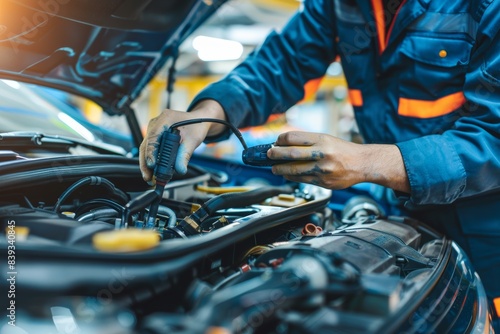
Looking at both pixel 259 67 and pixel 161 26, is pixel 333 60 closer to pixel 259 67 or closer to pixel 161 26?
pixel 259 67

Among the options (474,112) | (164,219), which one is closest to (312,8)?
(474,112)

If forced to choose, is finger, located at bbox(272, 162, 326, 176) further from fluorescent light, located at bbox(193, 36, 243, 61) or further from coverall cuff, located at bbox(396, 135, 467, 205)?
fluorescent light, located at bbox(193, 36, 243, 61)

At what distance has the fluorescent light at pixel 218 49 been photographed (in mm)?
5760

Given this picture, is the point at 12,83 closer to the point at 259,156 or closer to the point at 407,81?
the point at 259,156

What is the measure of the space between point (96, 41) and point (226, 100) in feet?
1.56

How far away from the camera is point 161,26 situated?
158 centimetres

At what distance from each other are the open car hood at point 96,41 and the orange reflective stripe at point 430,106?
2.56 feet

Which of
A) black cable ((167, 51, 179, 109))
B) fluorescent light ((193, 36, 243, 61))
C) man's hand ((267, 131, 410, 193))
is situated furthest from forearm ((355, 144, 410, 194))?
fluorescent light ((193, 36, 243, 61))

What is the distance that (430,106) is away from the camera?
4.44 ft

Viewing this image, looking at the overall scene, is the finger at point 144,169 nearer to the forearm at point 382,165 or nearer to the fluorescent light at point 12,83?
the forearm at point 382,165

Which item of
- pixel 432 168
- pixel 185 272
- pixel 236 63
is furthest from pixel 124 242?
pixel 236 63

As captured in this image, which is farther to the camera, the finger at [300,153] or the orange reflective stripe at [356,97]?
the orange reflective stripe at [356,97]

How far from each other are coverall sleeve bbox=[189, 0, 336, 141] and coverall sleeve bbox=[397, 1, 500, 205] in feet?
2.02

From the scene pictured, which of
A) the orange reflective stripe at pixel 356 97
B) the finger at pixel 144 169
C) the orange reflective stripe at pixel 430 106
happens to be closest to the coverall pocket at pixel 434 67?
the orange reflective stripe at pixel 430 106
